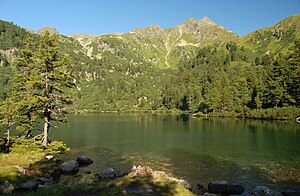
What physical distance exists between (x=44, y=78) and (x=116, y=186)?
3153 centimetres

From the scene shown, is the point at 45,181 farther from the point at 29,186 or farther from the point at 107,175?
the point at 107,175

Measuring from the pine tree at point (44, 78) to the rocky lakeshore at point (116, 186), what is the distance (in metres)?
14.1

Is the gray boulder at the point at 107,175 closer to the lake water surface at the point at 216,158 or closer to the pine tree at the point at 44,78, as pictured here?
the lake water surface at the point at 216,158

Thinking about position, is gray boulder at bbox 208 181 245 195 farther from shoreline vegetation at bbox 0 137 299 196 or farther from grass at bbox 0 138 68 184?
grass at bbox 0 138 68 184

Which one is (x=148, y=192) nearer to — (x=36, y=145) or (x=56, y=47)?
(x=36, y=145)

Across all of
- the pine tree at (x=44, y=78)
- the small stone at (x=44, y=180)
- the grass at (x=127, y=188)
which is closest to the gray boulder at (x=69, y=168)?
the small stone at (x=44, y=180)

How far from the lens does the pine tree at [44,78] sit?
47.7 metres

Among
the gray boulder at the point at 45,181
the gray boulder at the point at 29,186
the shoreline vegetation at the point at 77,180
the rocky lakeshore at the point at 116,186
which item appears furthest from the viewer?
the gray boulder at the point at 45,181

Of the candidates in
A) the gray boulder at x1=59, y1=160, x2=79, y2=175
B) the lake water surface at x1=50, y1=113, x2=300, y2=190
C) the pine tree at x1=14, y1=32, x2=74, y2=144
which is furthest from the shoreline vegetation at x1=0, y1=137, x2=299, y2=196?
the pine tree at x1=14, y1=32, x2=74, y2=144

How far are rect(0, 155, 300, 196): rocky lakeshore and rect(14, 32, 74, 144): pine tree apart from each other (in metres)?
14.1

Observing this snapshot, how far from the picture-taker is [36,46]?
5078 cm

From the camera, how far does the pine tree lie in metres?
47.7

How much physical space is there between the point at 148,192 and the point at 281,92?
12318 centimetres

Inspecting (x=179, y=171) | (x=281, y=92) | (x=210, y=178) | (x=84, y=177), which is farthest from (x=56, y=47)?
(x=281, y=92)
